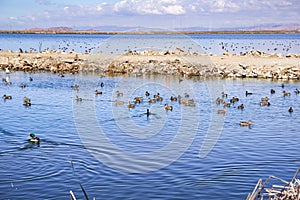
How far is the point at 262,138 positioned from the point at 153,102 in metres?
9.15

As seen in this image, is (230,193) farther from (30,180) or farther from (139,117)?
(139,117)

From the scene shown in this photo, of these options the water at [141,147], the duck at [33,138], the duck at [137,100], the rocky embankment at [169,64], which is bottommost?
the water at [141,147]

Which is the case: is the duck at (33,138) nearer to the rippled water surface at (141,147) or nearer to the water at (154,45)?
the rippled water surface at (141,147)

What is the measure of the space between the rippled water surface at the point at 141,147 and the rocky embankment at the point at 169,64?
1016cm

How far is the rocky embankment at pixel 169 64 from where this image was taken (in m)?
41.3

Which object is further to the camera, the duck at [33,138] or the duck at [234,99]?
the duck at [234,99]

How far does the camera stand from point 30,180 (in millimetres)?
13773

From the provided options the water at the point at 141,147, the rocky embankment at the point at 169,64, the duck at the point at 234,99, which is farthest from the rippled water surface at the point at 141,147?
the rocky embankment at the point at 169,64

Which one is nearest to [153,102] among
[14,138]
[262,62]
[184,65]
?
[14,138]

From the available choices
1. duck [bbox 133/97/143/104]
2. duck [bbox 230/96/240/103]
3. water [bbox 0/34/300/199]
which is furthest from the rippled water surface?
duck [bbox 230/96/240/103]

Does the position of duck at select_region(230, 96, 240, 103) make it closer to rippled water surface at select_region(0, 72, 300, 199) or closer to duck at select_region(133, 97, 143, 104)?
rippled water surface at select_region(0, 72, 300, 199)

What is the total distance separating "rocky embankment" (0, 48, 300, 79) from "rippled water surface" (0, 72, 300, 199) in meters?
10.2

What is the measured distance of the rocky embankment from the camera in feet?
136

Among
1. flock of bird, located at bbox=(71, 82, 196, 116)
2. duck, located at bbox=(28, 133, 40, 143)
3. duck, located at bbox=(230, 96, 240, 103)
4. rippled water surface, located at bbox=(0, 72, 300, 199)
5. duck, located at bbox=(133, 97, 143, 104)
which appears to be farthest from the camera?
duck, located at bbox=(230, 96, 240, 103)
